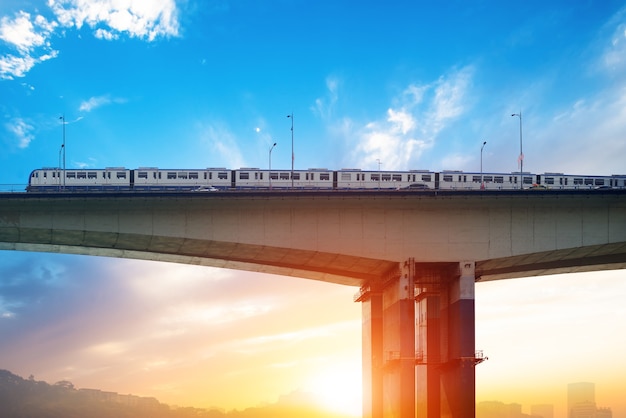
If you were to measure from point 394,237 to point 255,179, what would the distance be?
61.2 ft

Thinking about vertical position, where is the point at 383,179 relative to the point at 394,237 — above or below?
above

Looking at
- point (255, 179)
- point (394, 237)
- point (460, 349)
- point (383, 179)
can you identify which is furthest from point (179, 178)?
point (460, 349)

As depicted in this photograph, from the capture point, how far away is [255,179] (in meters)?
79.6

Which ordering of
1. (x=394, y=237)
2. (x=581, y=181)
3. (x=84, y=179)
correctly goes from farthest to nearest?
(x=581, y=181)
(x=84, y=179)
(x=394, y=237)

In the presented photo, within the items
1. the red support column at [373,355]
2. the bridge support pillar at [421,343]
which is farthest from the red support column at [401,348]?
the red support column at [373,355]

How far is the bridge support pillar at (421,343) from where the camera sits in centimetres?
6462

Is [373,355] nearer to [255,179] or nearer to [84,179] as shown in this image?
[255,179]

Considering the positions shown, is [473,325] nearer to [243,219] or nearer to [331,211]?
[331,211]

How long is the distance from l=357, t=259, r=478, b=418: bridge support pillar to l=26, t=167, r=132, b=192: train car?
27.4m

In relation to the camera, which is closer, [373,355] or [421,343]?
[421,343]

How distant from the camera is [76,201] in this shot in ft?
214

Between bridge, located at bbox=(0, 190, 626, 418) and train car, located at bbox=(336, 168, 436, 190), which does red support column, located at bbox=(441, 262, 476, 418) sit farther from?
train car, located at bbox=(336, 168, 436, 190)

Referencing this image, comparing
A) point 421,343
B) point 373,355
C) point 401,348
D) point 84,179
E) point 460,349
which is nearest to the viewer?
point 460,349

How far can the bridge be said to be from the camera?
6575cm
